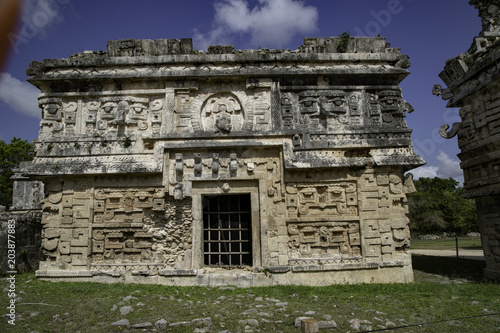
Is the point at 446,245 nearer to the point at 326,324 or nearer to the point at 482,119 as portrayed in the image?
the point at 482,119

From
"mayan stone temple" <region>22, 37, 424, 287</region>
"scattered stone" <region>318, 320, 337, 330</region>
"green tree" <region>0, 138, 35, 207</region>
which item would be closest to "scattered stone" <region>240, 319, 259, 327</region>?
"scattered stone" <region>318, 320, 337, 330</region>

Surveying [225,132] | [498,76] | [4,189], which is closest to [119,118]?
[225,132]

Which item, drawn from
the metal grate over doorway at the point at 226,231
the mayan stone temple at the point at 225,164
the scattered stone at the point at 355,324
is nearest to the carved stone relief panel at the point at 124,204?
the mayan stone temple at the point at 225,164

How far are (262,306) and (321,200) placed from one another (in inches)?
127

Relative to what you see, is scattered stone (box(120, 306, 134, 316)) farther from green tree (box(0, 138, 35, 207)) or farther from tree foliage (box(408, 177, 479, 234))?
tree foliage (box(408, 177, 479, 234))

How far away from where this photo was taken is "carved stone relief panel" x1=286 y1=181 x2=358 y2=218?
330 inches

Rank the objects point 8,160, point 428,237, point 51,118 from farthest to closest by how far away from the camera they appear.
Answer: point 428,237
point 8,160
point 51,118

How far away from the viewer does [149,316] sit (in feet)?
18.8

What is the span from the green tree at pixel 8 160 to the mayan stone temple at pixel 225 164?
1756 centimetres

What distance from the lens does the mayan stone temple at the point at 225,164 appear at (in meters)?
8.16

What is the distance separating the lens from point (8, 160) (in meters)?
23.5

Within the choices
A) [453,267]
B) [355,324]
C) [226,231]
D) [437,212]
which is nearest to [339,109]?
[226,231]

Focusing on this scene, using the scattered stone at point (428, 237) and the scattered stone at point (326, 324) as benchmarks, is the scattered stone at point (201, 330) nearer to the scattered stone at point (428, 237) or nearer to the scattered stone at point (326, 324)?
the scattered stone at point (326, 324)

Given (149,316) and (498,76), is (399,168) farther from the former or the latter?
(149,316)
